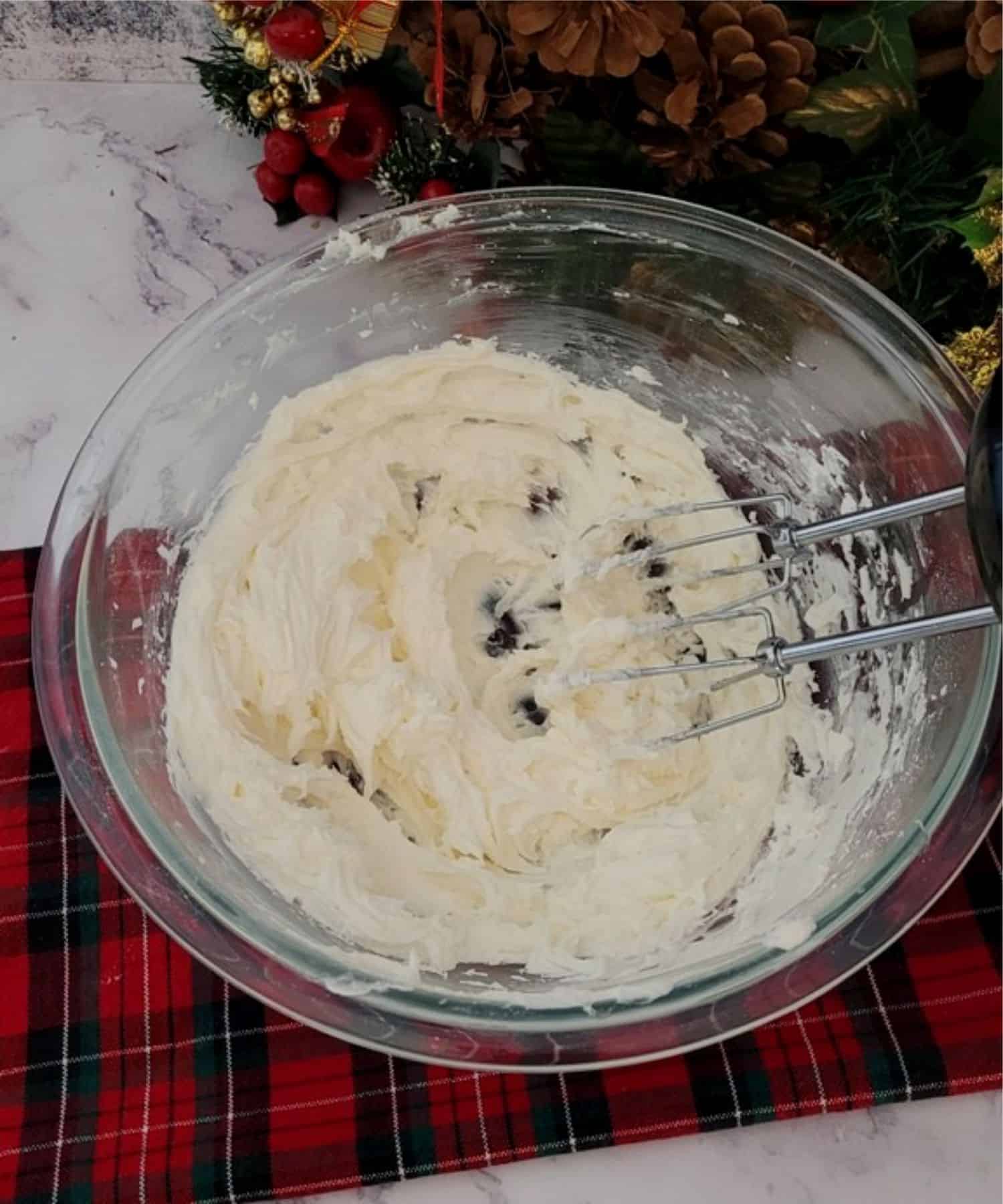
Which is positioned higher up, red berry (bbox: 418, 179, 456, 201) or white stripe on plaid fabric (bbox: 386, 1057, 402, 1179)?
red berry (bbox: 418, 179, 456, 201)

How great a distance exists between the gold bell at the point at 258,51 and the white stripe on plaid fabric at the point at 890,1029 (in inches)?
36.1

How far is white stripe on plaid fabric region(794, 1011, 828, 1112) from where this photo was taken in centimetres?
87

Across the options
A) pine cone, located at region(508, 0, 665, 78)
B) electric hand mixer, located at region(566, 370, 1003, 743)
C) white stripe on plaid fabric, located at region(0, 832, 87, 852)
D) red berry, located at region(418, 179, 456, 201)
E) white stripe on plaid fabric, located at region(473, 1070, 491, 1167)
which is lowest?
white stripe on plaid fabric, located at region(473, 1070, 491, 1167)

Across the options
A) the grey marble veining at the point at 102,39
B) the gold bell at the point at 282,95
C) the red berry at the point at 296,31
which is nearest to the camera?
the red berry at the point at 296,31

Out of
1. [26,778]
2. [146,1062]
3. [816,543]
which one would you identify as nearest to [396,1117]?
[146,1062]

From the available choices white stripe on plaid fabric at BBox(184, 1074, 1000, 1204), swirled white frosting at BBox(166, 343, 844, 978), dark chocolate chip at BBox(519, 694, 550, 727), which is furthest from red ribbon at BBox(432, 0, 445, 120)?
white stripe on plaid fabric at BBox(184, 1074, 1000, 1204)

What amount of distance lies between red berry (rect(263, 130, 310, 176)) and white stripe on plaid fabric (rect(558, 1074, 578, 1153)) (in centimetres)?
88

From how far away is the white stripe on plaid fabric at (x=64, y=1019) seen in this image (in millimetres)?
844

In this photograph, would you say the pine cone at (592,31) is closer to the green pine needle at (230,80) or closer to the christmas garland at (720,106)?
the christmas garland at (720,106)

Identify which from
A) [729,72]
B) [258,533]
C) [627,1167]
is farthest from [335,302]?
[627,1167]

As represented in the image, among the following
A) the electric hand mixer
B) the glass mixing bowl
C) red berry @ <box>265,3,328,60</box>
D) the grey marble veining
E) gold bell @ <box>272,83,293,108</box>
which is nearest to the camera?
the electric hand mixer

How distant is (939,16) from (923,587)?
1.56 ft

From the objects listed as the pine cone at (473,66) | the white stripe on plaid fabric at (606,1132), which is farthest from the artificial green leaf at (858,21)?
the white stripe on plaid fabric at (606,1132)

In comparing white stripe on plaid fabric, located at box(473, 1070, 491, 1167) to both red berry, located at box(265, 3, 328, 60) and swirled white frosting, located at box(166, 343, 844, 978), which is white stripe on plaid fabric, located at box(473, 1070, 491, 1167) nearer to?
swirled white frosting, located at box(166, 343, 844, 978)
